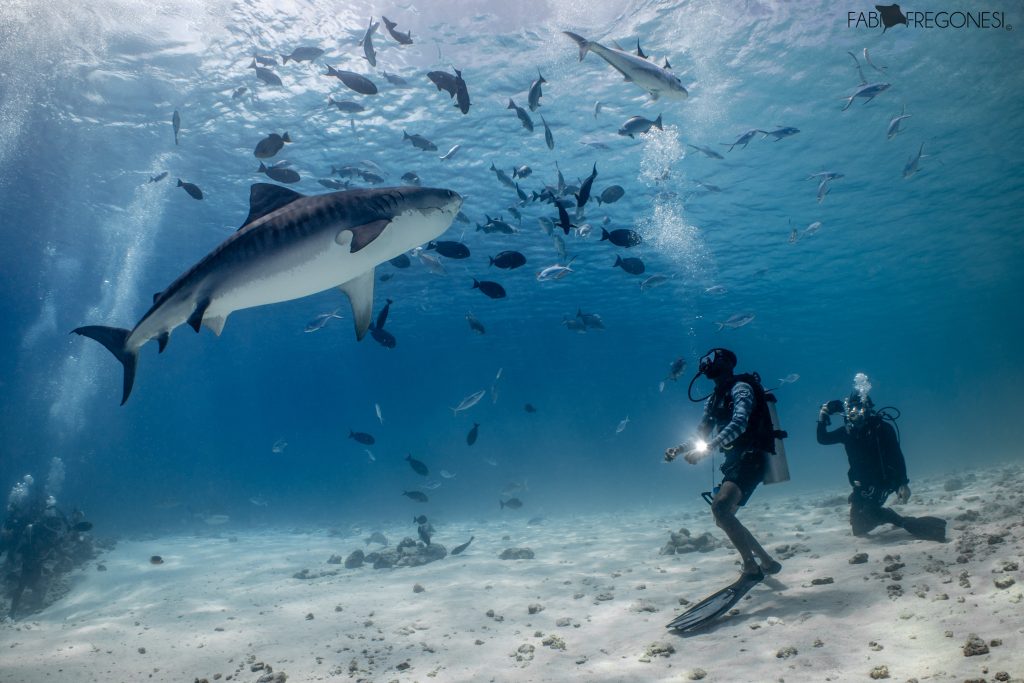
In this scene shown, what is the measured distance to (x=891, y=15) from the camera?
12531 mm

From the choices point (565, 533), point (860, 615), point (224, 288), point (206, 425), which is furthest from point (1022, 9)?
point (206, 425)

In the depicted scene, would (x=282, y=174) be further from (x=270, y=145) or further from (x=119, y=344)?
(x=119, y=344)

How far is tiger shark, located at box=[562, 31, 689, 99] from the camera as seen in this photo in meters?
5.32

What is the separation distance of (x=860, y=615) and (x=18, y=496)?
64.9 feet

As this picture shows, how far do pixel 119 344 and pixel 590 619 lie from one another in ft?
17.9

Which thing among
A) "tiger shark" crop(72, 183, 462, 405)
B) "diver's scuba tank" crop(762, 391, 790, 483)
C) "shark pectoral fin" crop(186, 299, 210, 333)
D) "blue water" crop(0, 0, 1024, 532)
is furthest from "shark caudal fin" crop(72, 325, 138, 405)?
"blue water" crop(0, 0, 1024, 532)

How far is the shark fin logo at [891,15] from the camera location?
12.4m

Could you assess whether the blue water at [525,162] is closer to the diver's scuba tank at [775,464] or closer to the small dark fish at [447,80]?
the small dark fish at [447,80]

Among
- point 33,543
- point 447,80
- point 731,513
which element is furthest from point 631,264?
point 33,543

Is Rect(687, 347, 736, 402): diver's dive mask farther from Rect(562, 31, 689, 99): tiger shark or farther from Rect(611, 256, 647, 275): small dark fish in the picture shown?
Rect(611, 256, 647, 275): small dark fish

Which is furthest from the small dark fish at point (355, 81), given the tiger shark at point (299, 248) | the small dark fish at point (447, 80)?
the tiger shark at point (299, 248)

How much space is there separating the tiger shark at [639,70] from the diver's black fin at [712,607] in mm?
5302

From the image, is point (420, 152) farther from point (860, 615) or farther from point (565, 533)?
point (860, 615)

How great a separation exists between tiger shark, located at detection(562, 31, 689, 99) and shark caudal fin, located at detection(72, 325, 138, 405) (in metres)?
4.99
